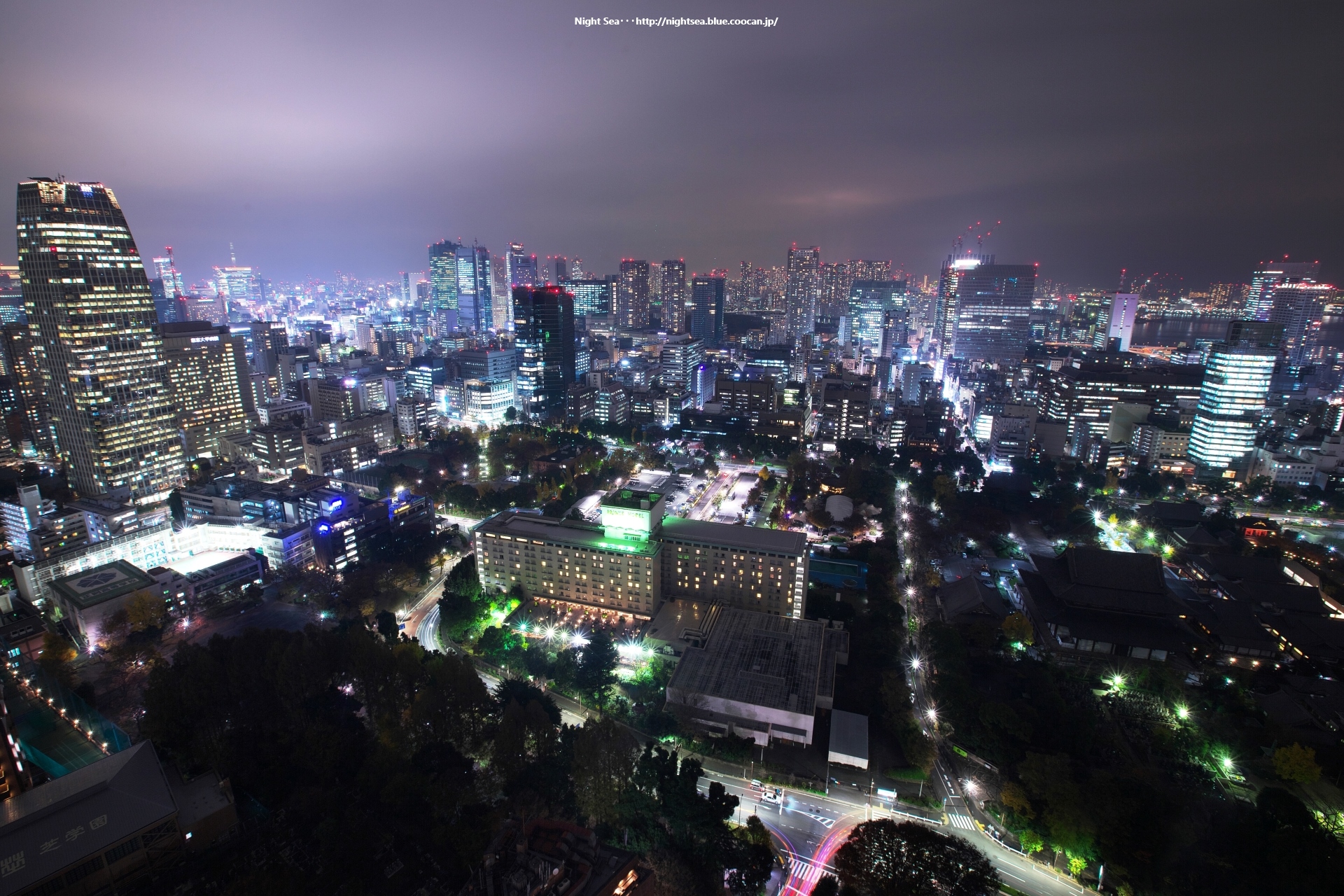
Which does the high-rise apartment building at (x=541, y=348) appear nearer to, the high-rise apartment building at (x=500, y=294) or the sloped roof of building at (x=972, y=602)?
the sloped roof of building at (x=972, y=602)

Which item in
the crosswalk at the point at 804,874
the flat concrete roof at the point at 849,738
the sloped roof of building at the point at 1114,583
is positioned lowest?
the crosswalk at the point at 804,874

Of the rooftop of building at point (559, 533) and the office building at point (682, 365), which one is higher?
the office building at point (682, 365)

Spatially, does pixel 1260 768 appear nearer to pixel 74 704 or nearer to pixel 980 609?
pixel 980 609

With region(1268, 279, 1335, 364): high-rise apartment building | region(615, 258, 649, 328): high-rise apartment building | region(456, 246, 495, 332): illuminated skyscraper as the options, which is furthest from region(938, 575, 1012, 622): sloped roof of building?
region(456, 246, 495, 332): illuminated skyscraper

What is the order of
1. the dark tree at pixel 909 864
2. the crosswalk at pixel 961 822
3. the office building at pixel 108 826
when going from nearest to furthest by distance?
the office building at pixel 108 826
the dark tree at pixel 909 864
the crosswalk at pixel 961 822

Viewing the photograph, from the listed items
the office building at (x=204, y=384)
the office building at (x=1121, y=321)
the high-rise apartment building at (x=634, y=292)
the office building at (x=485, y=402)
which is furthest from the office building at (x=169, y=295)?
the office building at (x=1121, y=321)

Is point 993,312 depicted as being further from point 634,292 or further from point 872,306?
point 634,292

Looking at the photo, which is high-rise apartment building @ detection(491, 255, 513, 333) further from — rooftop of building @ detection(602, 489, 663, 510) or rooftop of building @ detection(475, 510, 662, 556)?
rooftop of building @ detection(602, 489, 663, 510)

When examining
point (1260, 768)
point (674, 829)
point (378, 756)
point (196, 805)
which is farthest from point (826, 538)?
point (196, 805)
